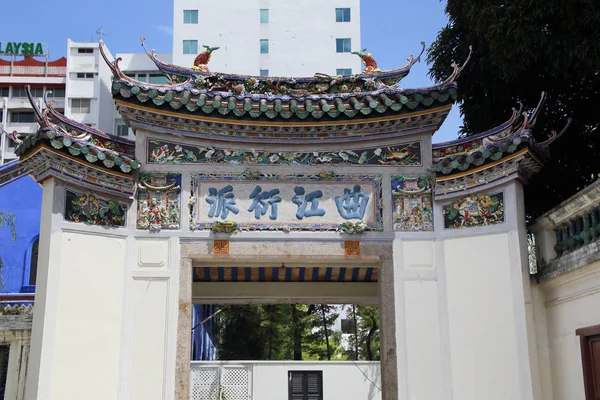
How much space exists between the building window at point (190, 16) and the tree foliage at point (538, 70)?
27398 mm

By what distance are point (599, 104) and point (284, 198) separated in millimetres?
5687

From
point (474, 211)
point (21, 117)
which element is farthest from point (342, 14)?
point (474, 211)

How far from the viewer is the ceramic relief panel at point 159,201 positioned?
1005 centimetres

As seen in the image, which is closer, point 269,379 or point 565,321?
point 565,321

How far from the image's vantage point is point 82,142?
31.2 ft

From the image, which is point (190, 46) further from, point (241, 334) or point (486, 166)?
point (486, 166)

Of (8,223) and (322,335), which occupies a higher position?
(8,223)

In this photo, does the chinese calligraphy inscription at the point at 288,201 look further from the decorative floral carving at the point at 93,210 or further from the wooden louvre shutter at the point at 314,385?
the wooden louvre shutter at the point at 314,385

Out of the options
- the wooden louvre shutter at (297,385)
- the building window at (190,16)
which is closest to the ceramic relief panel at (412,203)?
the wooden louvre shutter at (297,385)

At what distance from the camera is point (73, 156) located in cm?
942

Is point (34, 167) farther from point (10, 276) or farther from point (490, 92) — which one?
point (10, 276)

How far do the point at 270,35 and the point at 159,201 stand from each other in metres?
30.4

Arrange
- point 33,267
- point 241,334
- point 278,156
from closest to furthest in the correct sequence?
1. point 278,156
2. point 33,267
3. point 241,334

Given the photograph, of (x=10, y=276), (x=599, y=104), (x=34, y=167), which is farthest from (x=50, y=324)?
(x=10, y=276)
